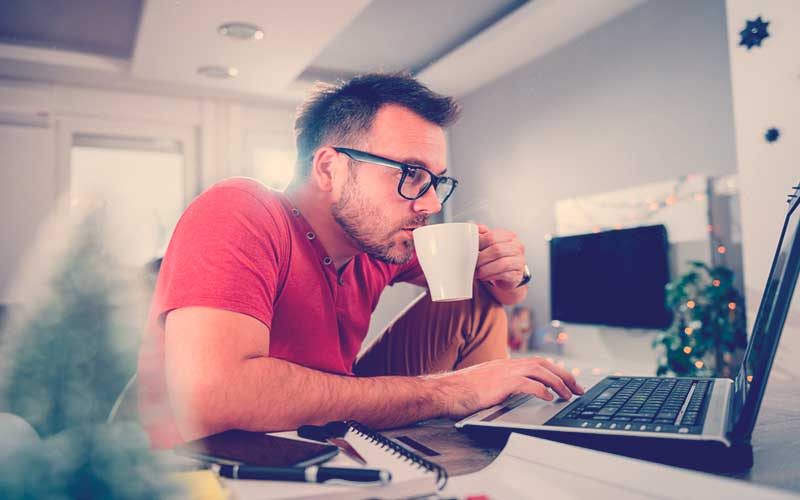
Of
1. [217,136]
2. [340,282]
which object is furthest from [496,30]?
[340,282]

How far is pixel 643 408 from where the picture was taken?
650 millimetres

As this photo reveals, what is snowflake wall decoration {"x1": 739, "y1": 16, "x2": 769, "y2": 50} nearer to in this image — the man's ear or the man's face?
the man's face

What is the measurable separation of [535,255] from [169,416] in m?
3.91

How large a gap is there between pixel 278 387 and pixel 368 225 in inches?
21.3

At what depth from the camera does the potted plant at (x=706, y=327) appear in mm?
2795

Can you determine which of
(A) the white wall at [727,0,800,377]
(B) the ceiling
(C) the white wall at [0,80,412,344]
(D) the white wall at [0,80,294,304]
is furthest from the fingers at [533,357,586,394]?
(D) the white wall at [0,80,294,304]

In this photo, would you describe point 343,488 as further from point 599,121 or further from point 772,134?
point 599,121

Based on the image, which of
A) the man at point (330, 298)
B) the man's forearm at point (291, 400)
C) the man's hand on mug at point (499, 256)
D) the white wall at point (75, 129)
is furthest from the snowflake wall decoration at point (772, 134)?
the white wall at point (75, 129)

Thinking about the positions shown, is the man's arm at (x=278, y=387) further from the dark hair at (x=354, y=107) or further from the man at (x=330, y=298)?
the dark hair at (x=354, y=107)

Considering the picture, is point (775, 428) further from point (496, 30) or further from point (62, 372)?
point (496, 30)

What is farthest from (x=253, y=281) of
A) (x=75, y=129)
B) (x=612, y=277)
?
(x=75, y=129)

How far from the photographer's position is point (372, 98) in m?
1.25

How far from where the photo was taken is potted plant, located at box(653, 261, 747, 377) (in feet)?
9.17

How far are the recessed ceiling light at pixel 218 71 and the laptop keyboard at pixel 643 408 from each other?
402cm
